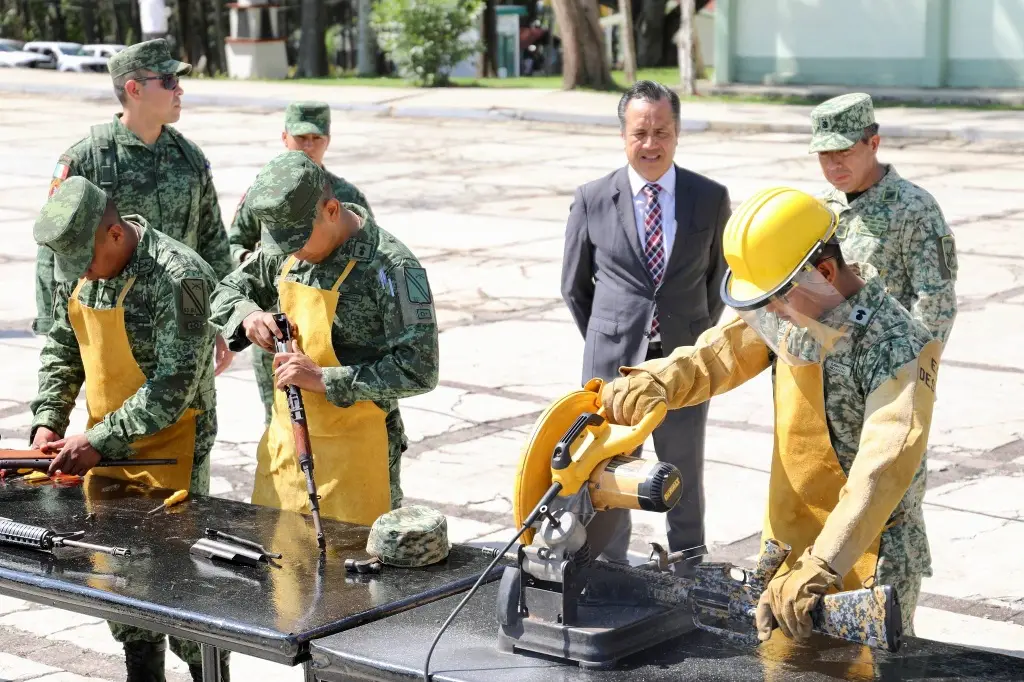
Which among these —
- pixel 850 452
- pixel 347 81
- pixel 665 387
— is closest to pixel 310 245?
pixel 665 387

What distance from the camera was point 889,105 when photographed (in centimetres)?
2484

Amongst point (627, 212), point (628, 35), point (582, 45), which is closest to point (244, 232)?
point (627, 212)

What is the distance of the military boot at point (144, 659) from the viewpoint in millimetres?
4781

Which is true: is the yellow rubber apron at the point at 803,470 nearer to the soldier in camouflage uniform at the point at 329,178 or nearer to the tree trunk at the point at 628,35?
the soldier in camouflage uniform at the point at 329,178

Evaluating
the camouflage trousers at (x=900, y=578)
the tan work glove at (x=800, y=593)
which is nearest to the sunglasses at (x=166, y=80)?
the camouflage trousers at (x=900, y=578)

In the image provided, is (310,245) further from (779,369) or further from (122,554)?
(779,369)

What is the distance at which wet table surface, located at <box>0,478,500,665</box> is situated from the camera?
351 centimetres

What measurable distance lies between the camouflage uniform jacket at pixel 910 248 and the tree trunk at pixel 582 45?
23.2 metres

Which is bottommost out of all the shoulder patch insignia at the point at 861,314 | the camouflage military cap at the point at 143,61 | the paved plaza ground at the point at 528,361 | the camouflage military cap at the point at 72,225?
the paved plaza ground at the point at 528,361

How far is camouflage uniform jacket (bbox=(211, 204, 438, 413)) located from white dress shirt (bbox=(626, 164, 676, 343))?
168 cm

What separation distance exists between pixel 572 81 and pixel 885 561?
26.1m

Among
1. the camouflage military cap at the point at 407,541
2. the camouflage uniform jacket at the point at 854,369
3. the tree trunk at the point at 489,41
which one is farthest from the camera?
the tree trunk at the point at 489,41

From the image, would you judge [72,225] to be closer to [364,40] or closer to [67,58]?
[364,40]

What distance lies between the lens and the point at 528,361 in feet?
32.7
